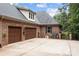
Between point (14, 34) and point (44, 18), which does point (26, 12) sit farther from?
point (14, 34)

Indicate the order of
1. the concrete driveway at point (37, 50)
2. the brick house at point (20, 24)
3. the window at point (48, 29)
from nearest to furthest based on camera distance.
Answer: the concrete driveway at point (37, 50), the brick house at point (20, 24), the window at point (48, 29)

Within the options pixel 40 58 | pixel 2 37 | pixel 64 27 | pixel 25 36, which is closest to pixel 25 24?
pixel 25 36

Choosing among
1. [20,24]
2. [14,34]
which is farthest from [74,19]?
[14,34]

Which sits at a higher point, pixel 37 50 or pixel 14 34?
pixel 14 34

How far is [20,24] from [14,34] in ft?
5.88

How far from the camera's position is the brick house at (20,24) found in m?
13.4

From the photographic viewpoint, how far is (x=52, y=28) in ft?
83.7

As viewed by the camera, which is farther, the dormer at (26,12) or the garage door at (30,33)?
the dormer at (26,12)

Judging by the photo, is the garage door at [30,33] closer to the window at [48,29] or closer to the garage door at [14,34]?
the garage door at [14,34]

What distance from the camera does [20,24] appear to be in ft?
55.6

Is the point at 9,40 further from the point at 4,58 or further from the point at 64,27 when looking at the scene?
the point at 64,27

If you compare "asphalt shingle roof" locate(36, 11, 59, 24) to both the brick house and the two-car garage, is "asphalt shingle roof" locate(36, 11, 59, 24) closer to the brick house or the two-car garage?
the brick house

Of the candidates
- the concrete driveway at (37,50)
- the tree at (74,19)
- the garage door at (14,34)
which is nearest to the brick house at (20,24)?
the garage door at (14,34)

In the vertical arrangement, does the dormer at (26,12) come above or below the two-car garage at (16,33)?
above
